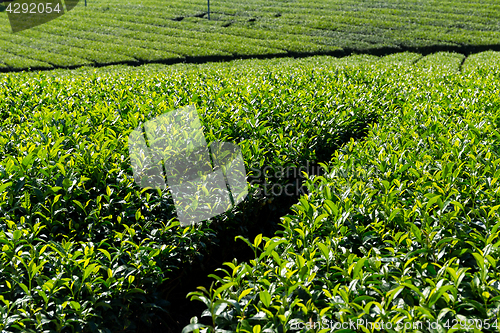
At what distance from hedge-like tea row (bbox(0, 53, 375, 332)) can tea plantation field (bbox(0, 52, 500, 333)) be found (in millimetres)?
17

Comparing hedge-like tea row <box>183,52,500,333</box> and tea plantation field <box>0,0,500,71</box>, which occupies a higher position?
tea plantation field <box>0,0,500,71</box>

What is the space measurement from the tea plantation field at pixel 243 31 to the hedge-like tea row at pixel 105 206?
1839 cm

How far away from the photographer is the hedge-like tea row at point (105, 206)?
2.13m

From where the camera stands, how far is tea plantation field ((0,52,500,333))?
1.84 meters

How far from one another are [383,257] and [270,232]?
2.27 meters

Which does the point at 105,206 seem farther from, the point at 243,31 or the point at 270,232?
the point at 243,31

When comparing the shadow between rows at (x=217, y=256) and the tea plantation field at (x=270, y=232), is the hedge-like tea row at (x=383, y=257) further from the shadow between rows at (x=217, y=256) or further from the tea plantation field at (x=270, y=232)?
the shadow between rows at (x=217, y=256)

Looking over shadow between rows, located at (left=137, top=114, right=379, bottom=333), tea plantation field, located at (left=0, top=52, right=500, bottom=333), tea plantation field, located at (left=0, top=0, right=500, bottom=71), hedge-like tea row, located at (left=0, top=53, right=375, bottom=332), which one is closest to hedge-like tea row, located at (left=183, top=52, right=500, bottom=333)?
tea plantation field, located at (left=0, top=52, right=500, bottom=333)

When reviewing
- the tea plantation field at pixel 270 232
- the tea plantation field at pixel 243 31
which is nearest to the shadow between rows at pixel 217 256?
the tea plantation field at pixel 270 232

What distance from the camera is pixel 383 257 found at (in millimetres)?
2160

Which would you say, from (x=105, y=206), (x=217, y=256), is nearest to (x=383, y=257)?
(x=217, y=256)

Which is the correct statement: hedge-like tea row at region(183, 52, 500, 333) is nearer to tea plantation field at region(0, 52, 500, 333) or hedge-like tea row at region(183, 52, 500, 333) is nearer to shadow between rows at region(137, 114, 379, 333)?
tea plantation field at region(0, 52, 500, 333)

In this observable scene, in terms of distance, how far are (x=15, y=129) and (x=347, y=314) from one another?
4.78 m

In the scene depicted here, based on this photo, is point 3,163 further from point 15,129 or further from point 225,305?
→ point 225,305
